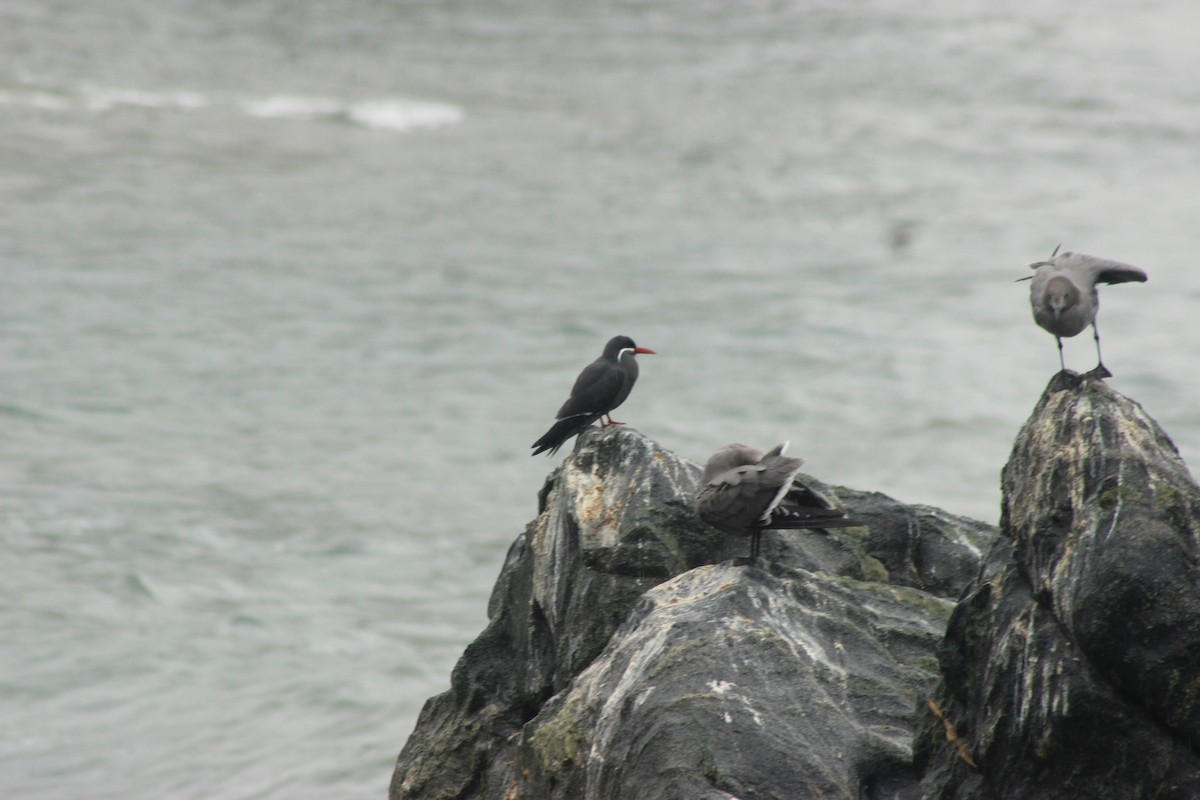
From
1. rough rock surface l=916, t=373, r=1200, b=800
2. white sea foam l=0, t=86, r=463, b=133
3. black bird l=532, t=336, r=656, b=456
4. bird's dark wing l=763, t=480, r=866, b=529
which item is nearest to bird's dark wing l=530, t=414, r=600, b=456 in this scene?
black bird l=532, t=336, r=656, b=456

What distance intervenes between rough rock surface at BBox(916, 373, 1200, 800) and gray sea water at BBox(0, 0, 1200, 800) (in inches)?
312

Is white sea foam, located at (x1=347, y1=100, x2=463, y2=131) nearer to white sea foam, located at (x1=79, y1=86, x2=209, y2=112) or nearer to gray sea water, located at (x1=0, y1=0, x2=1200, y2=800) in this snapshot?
gray sea water, located at (x1=0, y1=0, x2=1200, y2=800)

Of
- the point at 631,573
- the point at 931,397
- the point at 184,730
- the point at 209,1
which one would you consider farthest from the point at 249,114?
the point at 631,573

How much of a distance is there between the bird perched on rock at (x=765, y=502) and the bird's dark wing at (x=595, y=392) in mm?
2542

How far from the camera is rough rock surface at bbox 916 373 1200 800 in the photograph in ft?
18.2

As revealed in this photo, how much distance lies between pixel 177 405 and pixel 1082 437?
21.3 m

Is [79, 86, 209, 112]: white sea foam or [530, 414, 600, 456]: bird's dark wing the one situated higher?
[79, 86, 209, 112]: white sea foam

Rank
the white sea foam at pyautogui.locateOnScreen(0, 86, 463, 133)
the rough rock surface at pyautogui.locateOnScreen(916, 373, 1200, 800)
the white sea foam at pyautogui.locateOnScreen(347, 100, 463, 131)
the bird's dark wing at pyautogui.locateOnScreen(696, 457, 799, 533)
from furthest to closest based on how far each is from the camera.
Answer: the white sea foam at pyautogui.locateOnScreen(347, 100, 463, 131) → the white sea foam at pyautogui.locateOnScreen(0, 86, 463, 133) → the bird's dark wing at pyautogui.locateOnScreen(696, 457, 799, 533) → the rough rock surface at pyautogui.locateOnScreen(916, 373, 1200, 800)

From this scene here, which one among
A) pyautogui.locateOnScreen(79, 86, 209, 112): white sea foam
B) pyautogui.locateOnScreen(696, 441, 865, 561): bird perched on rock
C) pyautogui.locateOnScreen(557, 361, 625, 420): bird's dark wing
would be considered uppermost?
pyautogui.locateOnScreen(79, 86, 209, 112): white sea foam

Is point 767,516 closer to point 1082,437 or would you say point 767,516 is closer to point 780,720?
point 780,720

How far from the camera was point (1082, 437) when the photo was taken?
633 centimetres

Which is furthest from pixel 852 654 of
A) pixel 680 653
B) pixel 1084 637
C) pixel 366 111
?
pixel 366 111

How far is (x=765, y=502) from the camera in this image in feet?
22.7

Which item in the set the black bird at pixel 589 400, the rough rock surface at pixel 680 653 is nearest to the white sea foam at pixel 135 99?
the black bird at pixel 589 400
